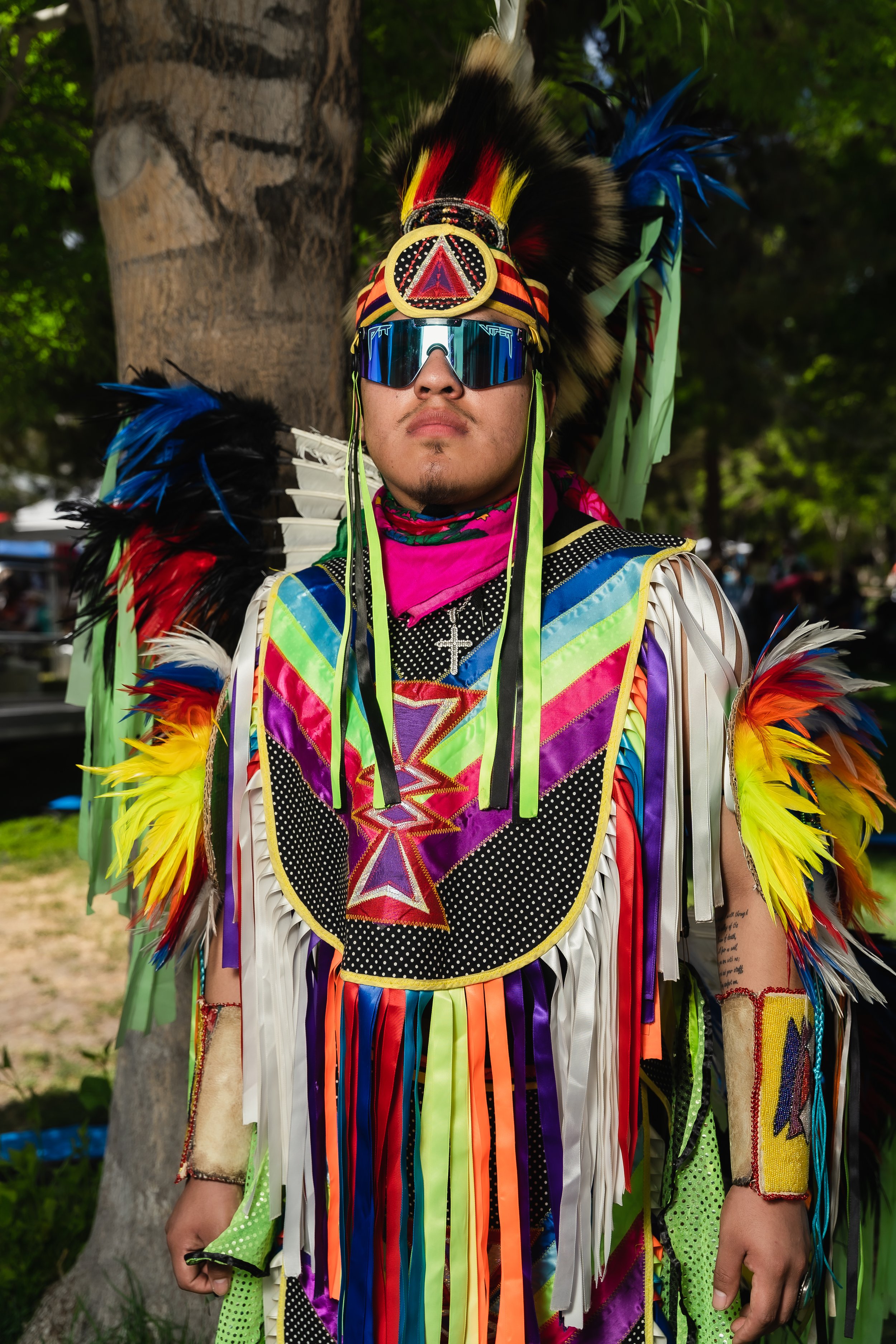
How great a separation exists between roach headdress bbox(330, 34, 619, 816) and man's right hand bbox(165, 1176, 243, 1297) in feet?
2.25

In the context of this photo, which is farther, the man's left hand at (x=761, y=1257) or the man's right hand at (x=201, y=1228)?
the man's right hand at (x=201, y=1228)

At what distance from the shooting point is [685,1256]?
1698mm

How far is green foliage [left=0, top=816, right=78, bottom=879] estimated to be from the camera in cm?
771

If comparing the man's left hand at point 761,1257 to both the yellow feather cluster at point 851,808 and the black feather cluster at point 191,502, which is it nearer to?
the yellow feather cluster at point 851,808

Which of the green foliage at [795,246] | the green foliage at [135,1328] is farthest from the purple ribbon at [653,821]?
the green foliage at [135,1328]

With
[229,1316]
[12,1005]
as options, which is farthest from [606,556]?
[12,1005]

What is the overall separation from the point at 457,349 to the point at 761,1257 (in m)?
1.35

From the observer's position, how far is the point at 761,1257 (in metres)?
1.52

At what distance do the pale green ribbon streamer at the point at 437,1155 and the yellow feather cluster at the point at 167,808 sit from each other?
22.4 inches

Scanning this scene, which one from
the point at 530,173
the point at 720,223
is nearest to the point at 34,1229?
the point at 530,173

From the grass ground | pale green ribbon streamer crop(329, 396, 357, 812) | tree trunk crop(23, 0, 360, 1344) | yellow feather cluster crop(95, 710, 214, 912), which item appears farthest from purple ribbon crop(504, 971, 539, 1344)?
the grass ground

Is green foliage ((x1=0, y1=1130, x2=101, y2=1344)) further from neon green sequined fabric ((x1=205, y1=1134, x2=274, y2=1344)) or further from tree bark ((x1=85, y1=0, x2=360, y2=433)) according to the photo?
tree bark ((x1=85, y1=0, x2=360, y2=433))

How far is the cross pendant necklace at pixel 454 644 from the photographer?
5.54ft

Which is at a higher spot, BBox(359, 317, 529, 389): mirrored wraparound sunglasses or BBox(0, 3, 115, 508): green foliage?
BBox(0, 3, 115, 508): green foliage
